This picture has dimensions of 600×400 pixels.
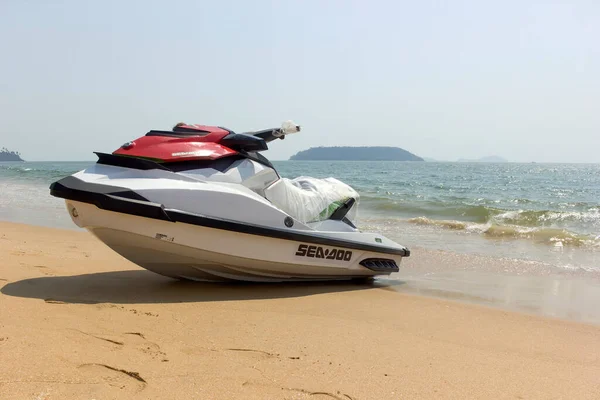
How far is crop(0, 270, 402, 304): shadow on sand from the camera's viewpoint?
3822 mm

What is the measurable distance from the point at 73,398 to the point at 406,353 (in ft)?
5.65

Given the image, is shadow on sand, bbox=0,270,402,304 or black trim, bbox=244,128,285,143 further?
black trim, bbox=244,128,285,143

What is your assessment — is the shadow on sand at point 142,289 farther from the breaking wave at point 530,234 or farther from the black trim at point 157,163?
the breaking wave at point 530,234

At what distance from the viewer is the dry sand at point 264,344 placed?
235 cm

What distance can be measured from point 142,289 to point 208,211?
88 centimetres

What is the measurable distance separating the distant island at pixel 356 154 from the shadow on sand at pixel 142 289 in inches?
5448

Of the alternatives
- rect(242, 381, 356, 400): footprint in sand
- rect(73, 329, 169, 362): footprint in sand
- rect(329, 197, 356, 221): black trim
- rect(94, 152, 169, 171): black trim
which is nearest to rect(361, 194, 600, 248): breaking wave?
rect(329, 197, 356, 221): black trim

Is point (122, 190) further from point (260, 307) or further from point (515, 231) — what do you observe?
point (515, 231)

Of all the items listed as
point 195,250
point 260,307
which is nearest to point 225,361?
point 260,307

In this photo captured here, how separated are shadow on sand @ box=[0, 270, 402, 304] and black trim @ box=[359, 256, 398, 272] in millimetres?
188

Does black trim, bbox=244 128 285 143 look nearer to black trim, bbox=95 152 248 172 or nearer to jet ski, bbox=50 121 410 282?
jet ski, bbox=50 121 410 282

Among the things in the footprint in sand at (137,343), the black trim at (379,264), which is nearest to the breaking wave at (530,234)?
the black trim at (379,264)

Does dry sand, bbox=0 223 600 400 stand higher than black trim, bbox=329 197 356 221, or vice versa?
black trim, bbox=329 197 356 221

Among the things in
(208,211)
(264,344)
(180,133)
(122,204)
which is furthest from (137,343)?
(180,133)
